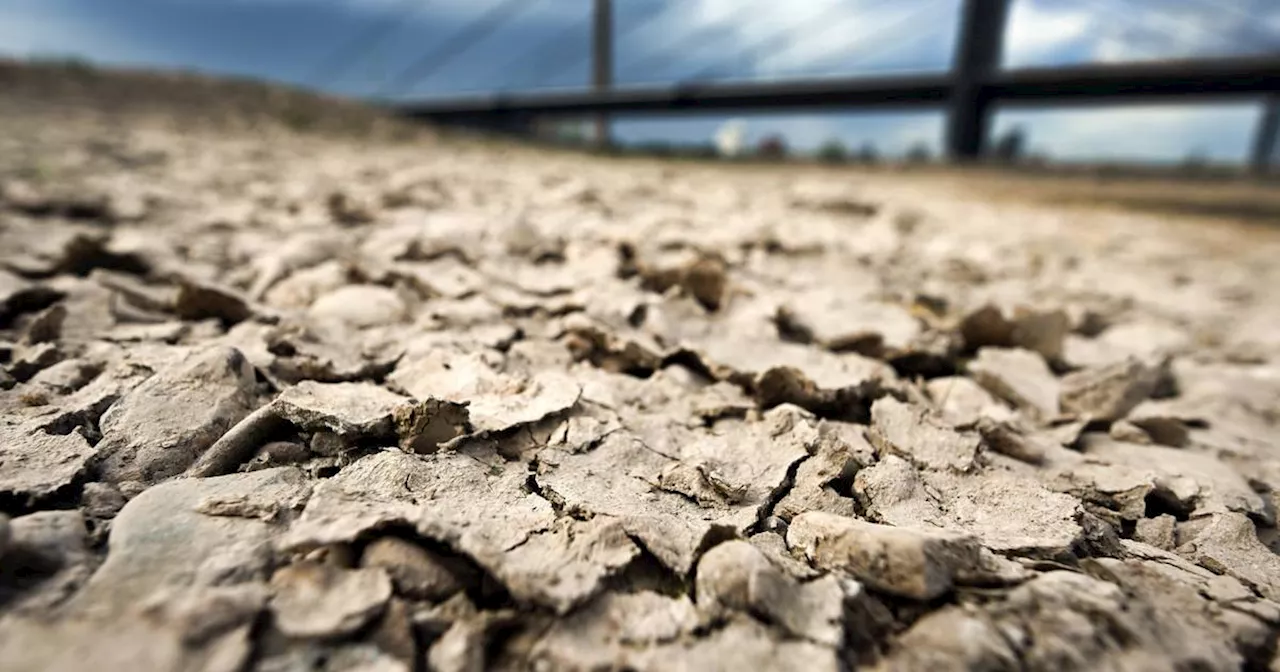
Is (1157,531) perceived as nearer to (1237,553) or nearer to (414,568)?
(1237,553)

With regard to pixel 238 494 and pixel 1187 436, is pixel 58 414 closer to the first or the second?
pixel 238 494

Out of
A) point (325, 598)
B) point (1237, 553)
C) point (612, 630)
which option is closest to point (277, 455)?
point (325, 598)

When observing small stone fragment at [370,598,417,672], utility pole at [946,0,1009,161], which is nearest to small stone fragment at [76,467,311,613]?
small stone fragment at [370,598,417,672]

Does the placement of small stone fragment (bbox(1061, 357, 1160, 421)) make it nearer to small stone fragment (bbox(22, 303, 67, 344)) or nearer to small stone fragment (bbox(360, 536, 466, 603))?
small stone fragment (bbox(360, 536, 466, 603))

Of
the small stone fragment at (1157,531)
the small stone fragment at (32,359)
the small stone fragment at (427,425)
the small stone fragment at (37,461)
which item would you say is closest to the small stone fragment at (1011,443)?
the small stone fragment at (1157,531)

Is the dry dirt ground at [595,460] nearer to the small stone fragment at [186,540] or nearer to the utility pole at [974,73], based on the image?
the small stone fragment at [186,540]

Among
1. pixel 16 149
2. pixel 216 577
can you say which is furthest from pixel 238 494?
pixel 16 149
